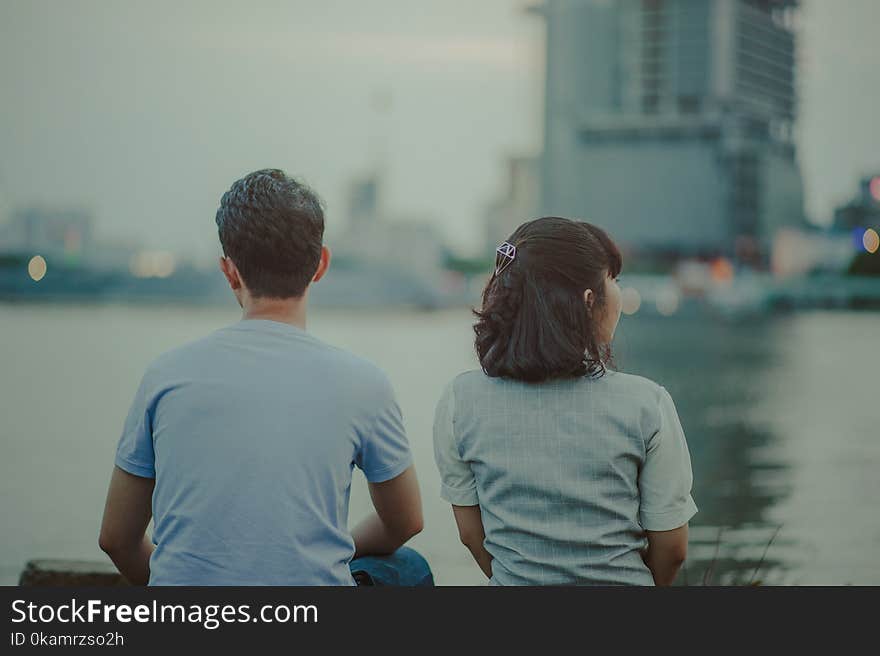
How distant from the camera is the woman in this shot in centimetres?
182

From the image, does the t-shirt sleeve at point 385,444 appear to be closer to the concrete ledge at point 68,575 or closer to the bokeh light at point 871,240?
the concrete ledge at point 68,575

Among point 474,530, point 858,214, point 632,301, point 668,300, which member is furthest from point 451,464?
point 858,214

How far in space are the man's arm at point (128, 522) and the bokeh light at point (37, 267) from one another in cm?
8117

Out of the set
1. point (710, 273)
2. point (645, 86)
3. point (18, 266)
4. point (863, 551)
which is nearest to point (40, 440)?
point (863, 551)

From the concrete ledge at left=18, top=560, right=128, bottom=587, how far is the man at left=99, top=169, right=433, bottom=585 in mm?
1247

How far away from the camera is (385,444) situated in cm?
180

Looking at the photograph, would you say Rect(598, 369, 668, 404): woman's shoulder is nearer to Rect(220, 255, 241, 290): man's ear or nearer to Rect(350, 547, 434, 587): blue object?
Rect(350, 547, 434, 587): blue object

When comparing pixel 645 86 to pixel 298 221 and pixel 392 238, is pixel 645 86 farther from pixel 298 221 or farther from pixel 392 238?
pixel 298 221

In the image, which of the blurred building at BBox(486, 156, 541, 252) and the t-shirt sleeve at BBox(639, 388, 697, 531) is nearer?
the t-shirt sleeve at BBox(639, 388, 697, 531)

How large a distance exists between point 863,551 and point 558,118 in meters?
103

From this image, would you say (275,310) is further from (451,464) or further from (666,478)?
(666,478)

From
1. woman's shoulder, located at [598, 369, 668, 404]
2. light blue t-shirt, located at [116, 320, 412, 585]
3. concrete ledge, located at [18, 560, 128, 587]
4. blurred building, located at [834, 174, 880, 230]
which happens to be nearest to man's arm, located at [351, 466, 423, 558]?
light blue t-shirt, located at [116, 320, 412, 585]

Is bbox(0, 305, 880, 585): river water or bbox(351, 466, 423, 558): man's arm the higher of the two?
bbox(351, 466, 423, 558): man's arm

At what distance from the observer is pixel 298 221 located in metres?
1.76
